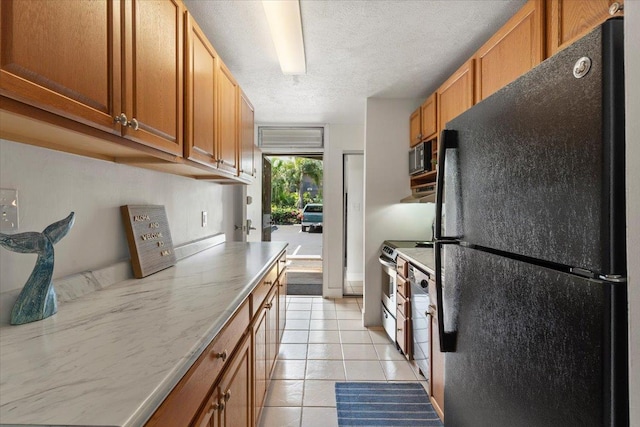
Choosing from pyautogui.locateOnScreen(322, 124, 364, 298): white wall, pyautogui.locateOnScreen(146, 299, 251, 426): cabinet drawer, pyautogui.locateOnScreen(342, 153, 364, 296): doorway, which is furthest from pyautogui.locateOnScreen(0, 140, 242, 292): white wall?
pyautogui.locateOnScreen(342, 153, 364, 296): doorway

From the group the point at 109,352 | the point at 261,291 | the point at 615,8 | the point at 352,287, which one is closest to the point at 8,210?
the point at 109,352

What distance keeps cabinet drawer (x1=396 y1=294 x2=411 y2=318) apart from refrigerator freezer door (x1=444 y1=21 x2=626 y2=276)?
1.71 m

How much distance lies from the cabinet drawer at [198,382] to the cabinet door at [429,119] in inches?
91.2

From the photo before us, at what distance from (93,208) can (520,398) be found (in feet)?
5.25

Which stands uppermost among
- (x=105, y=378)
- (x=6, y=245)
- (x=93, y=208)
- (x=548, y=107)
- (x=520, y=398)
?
(x=548, y=107)

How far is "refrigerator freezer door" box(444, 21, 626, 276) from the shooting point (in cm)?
60

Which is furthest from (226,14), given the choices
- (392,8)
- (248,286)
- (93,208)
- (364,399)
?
(364,399)

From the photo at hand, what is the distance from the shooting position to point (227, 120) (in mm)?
2342

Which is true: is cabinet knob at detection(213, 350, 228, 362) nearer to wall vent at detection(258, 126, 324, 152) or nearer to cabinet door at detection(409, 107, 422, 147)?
cabinet door at detection(409, 107, 422, 147)

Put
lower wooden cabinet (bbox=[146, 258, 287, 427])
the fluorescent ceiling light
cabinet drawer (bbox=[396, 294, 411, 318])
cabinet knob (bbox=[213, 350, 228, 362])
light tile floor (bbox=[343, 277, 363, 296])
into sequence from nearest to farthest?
lower wooden cabinet (bbox=[146, 258, 287, 427]) → cabinet knob (bbox=[213, 350, 228, 362]) → the fluorescent ceiling light → cabinet drawer (bbox=[396, 294, 411, 318]) → light tile floor (bbox=[343, 277, 363, 296])

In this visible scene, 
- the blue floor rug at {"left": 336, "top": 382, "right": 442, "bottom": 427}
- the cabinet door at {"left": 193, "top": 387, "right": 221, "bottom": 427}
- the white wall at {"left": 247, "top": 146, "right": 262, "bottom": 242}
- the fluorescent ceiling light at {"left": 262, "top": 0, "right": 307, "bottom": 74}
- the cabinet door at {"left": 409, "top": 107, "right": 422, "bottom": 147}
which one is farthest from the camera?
the white wall at {"left": 247, "top": 146, "right": 262, "bottom": 242}

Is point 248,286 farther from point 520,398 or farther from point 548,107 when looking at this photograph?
point 548,107

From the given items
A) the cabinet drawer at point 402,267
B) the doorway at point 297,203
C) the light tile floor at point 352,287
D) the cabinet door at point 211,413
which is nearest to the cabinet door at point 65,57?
the cabinet door at point 211,413

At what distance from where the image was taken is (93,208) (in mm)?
1422
